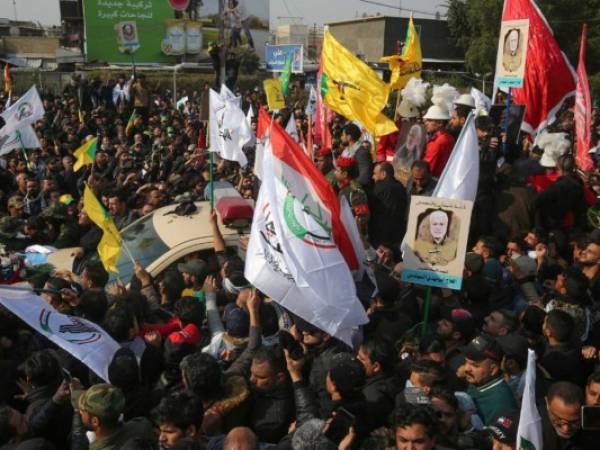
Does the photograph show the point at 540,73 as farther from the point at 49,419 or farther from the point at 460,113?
the point at 49,419

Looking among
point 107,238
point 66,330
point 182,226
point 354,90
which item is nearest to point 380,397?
point 66,330

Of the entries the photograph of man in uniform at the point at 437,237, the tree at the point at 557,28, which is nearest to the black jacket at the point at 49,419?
the photograph of man in uniform at the point at 437,237

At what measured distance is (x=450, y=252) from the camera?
178 inches

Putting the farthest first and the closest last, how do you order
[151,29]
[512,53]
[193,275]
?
1. [151,29]
2. [512,53]
3. [193,275]

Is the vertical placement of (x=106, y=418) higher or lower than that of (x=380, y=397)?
higher

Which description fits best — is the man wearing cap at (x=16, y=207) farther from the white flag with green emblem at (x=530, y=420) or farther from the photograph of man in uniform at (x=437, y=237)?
the white flag with green emblem at (x=530, y=420)

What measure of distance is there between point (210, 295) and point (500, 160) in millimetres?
4172

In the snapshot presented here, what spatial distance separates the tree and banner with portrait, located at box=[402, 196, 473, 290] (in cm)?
2649

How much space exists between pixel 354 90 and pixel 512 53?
6.12 feet

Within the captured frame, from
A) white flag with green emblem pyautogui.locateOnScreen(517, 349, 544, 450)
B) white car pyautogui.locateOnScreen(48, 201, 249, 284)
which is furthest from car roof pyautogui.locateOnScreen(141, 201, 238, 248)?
white flag with green emblem pyautogui.locateOnScreen(517, 349, 544, 450)

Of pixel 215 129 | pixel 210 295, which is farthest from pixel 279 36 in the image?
pixel 210 295

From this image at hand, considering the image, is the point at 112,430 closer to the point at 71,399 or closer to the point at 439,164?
the point at 71,399

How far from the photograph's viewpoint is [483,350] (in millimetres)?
3754

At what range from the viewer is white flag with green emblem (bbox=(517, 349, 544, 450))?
9.52ft
